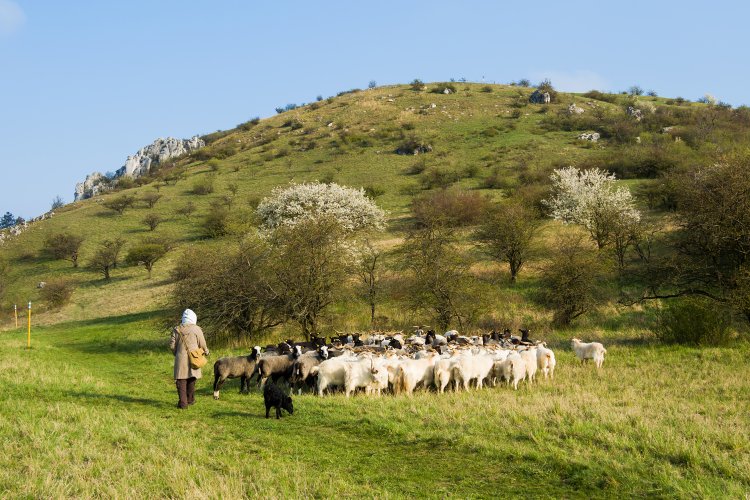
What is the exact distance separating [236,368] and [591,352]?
34.7 feet

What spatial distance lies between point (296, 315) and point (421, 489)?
53.4 ft

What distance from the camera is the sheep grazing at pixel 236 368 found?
13797 mm

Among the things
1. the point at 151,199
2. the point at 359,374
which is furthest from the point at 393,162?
the point at 359,374

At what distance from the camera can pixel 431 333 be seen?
63.9 ft

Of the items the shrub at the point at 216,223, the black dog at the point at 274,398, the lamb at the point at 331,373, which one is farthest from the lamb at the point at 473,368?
the shrub at the point at 216,223

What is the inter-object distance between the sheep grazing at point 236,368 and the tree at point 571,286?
597 inches

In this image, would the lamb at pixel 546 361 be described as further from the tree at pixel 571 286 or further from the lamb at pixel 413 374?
the tree at pixel 571 286

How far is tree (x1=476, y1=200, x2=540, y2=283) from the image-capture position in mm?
32625

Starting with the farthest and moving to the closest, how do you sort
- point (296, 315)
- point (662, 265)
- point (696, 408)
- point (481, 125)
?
point (481, 125)
point (296, 315)
point (662, 265)
point (696, 408)

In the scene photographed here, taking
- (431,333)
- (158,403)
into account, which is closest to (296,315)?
(431,333)

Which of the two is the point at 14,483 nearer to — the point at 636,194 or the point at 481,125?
the point at 636,194

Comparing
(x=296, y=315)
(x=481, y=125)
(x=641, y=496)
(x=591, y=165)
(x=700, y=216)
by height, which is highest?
(x=481, y=125)

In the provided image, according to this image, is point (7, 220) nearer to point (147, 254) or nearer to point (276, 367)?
point (147, 254)

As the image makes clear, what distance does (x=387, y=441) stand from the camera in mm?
9523
